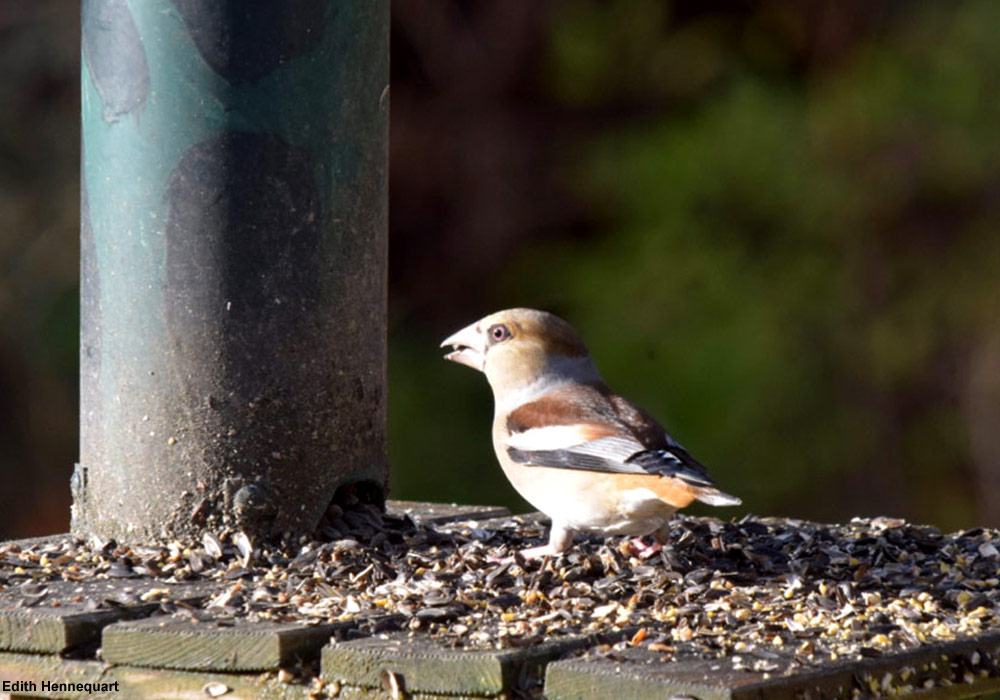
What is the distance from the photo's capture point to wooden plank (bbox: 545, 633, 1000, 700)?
8.77ft

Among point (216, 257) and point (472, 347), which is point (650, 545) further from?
point (216, 257)

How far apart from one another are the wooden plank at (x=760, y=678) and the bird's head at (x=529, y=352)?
149 centimetres

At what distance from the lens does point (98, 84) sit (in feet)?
13.4

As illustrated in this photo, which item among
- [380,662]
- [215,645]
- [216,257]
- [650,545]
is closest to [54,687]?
[215,645]

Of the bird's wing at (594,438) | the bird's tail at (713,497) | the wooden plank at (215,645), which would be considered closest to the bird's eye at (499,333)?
the bird's wing at (594,438)

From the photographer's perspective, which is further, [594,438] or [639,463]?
[594,438]

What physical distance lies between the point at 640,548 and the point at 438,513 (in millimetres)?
888

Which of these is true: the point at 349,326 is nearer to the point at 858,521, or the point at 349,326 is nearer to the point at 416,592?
the point at 416,592

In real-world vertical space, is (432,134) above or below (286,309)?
above

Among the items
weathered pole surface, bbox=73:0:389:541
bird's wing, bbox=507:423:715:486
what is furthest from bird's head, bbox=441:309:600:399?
weathered pole surface, bbox=73:0:389:541

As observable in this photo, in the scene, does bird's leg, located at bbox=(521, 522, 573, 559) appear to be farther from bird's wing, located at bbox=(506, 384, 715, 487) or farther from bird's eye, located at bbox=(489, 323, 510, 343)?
bird's eye, located at bbox=(489, 323, 510, 343)

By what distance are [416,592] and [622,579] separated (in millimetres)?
480

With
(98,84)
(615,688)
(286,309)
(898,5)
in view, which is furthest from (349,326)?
(898,5)

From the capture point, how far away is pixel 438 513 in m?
4.65
